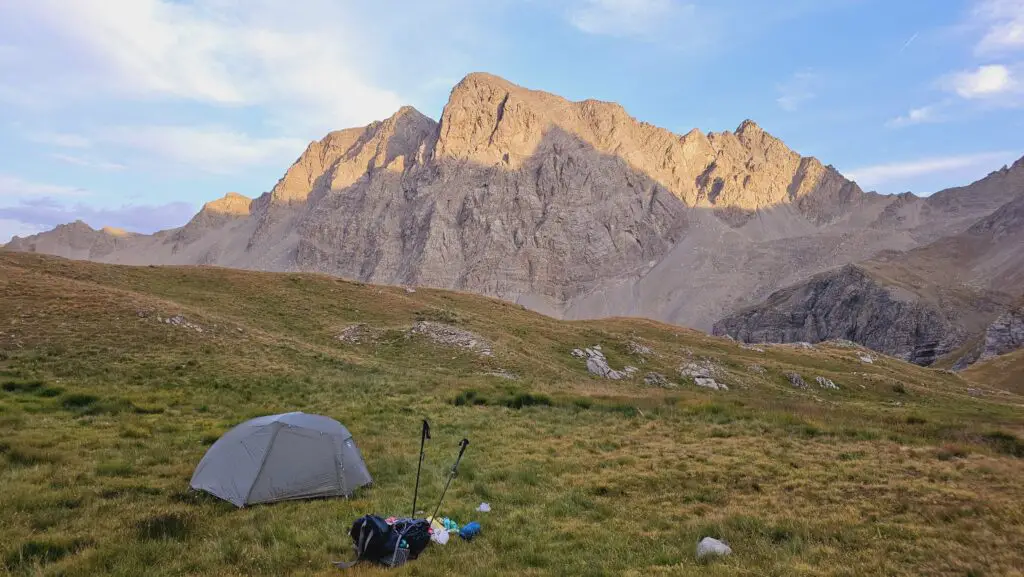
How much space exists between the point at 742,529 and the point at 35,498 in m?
14.0

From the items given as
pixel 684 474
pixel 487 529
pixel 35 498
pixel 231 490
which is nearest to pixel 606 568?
pixel 487 529

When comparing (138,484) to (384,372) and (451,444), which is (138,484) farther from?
(384,372)

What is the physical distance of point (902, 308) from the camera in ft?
551

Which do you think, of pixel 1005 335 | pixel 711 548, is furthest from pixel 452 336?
pixel 1005 335

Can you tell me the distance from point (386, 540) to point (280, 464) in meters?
4.60

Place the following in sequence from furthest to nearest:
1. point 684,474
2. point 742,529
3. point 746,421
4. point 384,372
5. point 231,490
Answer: point 384,372 < point 746,421 < point 684,474 < point 231,490 < point 742,529

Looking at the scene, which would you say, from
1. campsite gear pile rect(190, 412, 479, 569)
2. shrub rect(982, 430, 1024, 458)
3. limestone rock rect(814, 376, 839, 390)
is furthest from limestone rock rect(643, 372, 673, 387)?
campsite gear pile rect(190, 412, 479, 569)

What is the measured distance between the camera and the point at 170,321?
32.6 metres

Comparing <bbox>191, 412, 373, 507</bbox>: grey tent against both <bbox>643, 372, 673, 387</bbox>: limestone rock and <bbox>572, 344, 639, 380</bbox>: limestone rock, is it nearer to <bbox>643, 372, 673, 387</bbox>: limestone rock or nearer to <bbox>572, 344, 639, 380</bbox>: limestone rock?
<bbox>572, 344, 639, 380</bbox>: limestone rock

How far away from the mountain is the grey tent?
167m

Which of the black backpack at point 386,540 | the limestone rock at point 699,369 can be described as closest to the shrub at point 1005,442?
the black backpack at point 386,540

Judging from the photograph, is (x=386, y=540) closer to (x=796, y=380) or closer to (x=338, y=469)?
(x=338, y=469)

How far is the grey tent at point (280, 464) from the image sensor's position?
11805 mm

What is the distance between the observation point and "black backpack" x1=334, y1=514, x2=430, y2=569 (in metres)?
8.84
